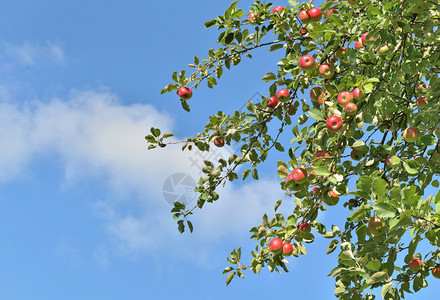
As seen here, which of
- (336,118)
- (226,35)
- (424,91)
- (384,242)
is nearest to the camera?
(384,242)

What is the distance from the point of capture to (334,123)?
320 centimetres

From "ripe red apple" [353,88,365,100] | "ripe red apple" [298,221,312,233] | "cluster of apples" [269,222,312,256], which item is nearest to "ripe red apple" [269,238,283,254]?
"cluster of apples" [269,222,312,256]

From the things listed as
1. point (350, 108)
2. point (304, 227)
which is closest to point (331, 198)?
point (304, 227)

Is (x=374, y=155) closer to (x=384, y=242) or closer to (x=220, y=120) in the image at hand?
(x=384, y=242)

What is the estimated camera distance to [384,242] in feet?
9.31

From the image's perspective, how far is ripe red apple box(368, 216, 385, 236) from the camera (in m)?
2.91

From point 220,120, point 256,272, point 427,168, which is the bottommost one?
point 256,272

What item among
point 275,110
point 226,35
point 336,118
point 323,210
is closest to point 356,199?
point 323,210

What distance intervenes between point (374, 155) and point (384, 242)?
1.22 meters

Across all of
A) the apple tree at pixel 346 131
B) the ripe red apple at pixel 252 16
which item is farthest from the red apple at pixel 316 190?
the ripe red apple at pixel 252 16

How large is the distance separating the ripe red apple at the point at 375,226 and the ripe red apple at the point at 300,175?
57cm

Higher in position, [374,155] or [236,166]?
[236,166]

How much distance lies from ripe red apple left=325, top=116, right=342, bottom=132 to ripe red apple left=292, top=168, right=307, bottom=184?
0.39 m

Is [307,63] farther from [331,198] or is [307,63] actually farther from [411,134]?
[331,198]
